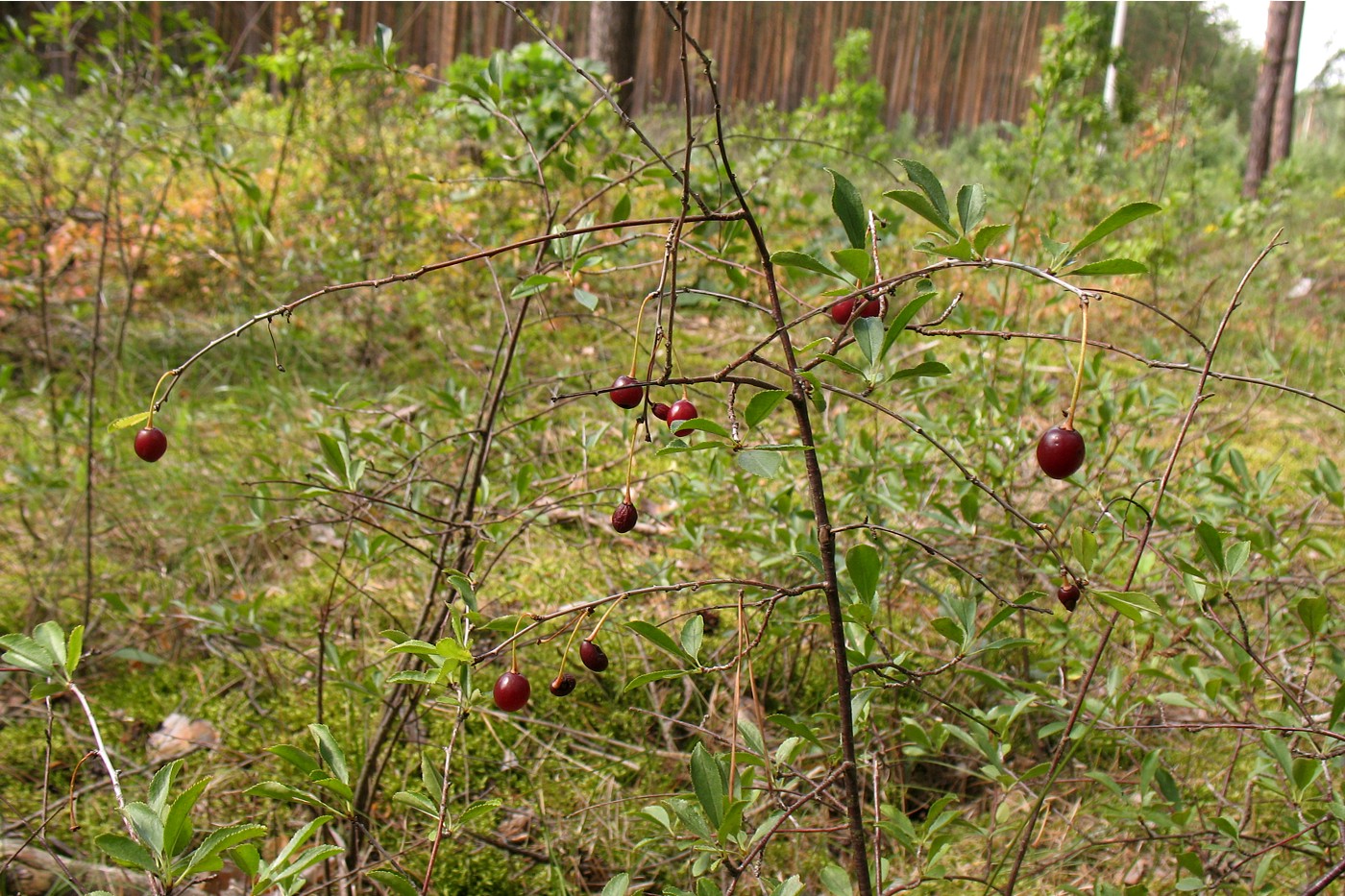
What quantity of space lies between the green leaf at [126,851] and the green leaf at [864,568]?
628 millimetres

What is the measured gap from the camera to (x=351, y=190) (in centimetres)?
380

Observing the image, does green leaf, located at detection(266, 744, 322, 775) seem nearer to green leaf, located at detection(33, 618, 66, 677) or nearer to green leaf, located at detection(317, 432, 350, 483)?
green leaf, located at detection(33, 618, 66, 677)

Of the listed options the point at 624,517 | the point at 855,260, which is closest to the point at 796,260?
the point at 855,260

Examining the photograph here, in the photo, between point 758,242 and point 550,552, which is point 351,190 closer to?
point 550,552

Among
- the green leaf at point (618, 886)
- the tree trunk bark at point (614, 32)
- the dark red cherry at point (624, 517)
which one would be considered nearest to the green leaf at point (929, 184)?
the dark red cherry at point (624, 517)

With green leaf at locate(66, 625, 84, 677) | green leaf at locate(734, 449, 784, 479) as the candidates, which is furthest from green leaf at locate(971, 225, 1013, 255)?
green leaf at locate(66, 625, 84, 677)

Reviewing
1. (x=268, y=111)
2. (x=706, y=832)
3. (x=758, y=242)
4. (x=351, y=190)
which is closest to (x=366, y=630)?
(x=706, y=832)

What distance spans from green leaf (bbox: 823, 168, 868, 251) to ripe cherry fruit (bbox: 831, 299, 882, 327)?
6 cm

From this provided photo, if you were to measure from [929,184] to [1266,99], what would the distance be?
887cm

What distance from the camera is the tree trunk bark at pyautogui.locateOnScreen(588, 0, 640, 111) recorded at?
502 cm

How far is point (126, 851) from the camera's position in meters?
0.71

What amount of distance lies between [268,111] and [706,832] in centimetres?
679

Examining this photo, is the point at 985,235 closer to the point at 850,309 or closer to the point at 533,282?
the point at 850,309

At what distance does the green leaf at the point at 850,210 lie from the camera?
0.78m
